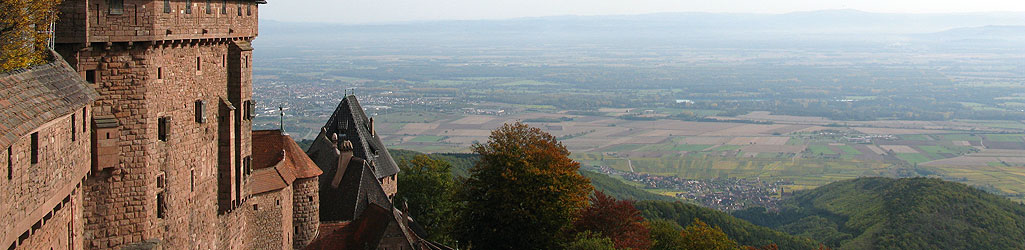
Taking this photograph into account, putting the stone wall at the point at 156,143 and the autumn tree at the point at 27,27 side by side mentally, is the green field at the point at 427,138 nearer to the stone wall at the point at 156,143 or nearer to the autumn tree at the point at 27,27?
the stone wall at the point at 156,143

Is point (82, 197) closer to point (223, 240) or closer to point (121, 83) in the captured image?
point (121, 83)

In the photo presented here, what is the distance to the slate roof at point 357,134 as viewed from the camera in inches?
1810

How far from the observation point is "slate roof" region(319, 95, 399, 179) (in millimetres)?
45969

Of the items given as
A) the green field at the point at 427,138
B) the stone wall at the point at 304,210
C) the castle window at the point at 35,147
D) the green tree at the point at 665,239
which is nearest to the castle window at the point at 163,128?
the castle window at the point at 35,147

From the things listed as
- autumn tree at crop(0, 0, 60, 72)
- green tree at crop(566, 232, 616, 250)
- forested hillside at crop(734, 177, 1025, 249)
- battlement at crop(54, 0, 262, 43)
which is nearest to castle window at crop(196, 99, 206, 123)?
battlement at crop(54, 0, 262, 43)

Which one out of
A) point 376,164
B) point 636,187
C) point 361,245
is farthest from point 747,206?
point 361,245

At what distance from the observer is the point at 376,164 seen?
4653cm

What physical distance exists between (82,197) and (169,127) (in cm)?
249

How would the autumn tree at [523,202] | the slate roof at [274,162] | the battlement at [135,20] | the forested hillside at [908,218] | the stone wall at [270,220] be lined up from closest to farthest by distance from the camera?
the battlement at [135,20], the stone wall at [270,220], the slate roof at [274,162], the autumn tree at [523,202], the forested hillside at [908,218]

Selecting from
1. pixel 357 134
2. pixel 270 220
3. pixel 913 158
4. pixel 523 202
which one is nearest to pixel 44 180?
pixel 270 220

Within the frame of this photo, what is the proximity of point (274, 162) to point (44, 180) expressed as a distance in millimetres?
15409

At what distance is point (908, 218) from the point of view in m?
91.8

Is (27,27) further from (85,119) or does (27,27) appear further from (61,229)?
(61,229)

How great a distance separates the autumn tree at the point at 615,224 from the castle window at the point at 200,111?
2197 cm
